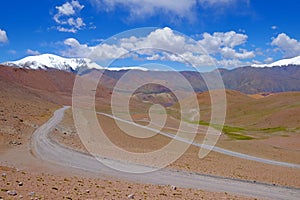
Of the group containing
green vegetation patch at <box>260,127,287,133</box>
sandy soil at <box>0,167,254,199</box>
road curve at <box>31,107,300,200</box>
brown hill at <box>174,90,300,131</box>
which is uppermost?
brown hill at <box>174,90,300,131</box>

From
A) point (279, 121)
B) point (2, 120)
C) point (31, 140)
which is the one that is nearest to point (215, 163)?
point (31, 140)

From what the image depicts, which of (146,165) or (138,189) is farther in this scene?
(146,165)

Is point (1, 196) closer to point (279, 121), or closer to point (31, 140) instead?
point (31, 140)

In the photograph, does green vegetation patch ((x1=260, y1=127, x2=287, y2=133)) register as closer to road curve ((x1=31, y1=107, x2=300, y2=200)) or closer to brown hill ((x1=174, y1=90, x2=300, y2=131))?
brown hill ((x1=174, y1=90, x2=300, y2=131))

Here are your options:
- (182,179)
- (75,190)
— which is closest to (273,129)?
(182,179)

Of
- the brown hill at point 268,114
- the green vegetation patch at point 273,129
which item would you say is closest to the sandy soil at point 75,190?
the green vegetation patch at point 273,129

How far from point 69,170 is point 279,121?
105328 millimetres

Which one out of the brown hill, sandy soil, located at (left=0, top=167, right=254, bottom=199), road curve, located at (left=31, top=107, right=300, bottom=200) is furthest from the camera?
the brown hill

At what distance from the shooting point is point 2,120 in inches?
1956

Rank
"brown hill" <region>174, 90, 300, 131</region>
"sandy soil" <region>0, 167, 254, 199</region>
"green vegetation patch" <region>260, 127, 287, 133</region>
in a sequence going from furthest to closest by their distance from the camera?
1. "brown hill" <region>174, 90, 300, 131</region>
2. "green vegetation patch" <region>260, 127, 287, 133</region>
3. "sandy soil" <region>0, 167, 254, 199</region>

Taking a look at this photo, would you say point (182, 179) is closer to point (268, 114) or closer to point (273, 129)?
point (273, 129)

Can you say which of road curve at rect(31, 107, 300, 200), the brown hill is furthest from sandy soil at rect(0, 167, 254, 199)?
the brown hill

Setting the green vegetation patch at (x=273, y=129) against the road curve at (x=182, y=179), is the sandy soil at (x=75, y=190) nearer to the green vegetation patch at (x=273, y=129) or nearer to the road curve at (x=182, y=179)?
the road curve at (x=182, y=179)

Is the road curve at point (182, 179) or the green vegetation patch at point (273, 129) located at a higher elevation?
the green vegetation patch at point (273, 129)
